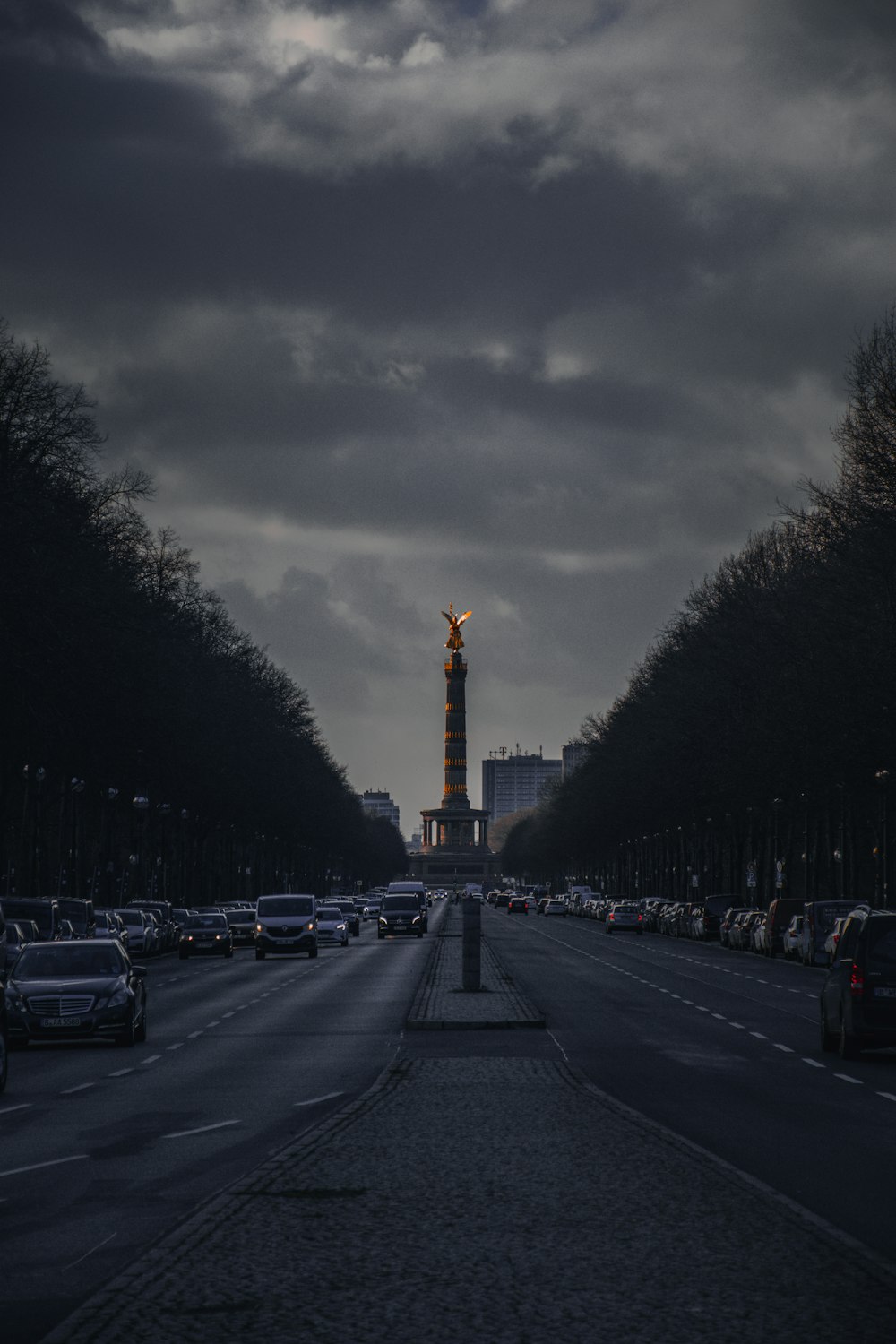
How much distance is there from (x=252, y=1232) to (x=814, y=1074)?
13.0 metres

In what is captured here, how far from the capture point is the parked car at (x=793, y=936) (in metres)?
57.0

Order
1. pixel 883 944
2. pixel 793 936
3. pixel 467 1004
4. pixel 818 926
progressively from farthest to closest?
pixel 793 936 < pixel 818 926 < pixel 467 1004 < pixel 883 944

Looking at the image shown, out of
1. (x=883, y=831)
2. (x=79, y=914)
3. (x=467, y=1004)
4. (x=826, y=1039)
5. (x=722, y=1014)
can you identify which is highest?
(x=883, y=831)

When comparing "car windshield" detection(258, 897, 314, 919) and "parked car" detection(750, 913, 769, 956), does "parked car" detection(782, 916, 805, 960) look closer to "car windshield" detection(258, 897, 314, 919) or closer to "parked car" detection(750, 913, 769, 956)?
"parked car" detection(750, 913, 769, 956)

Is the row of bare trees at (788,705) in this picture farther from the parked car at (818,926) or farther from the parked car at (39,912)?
the parked car at (39,912)

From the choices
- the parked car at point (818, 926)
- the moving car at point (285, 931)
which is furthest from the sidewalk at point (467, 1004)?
the moving car at point (285, 931)

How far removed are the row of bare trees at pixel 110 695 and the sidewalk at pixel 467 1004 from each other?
10.9m

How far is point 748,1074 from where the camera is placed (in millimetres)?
21250

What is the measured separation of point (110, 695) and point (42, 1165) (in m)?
38.4

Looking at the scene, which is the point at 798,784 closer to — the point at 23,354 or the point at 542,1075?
the point at 23,354

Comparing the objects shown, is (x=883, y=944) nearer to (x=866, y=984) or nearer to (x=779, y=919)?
(x=866, y=984)

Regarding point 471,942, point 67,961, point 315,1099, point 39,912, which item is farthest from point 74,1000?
point 39,912

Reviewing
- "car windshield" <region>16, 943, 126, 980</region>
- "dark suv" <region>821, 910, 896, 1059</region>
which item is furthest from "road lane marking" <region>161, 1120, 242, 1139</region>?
"car windshield" <region>16, 943, 126, 980</region>

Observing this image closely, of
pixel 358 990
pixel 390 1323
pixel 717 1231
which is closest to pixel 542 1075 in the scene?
pixel 717 1231
